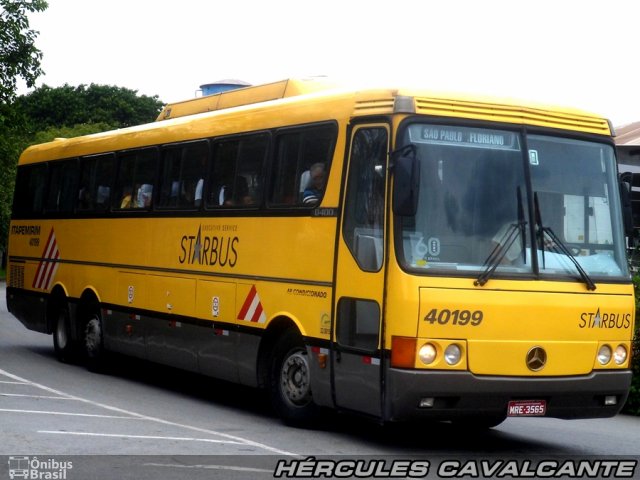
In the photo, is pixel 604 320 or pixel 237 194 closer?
Answer: pixel 604 320

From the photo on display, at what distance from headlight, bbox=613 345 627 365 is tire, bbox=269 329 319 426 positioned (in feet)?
9.60

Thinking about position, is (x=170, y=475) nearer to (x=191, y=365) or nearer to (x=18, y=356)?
(x=191, y=365)

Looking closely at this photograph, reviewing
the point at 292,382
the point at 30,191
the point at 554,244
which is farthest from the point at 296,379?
the point at 30,191

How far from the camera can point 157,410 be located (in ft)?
45.3

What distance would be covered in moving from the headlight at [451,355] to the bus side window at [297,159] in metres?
2.38

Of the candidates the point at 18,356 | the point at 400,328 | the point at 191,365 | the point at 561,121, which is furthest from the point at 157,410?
the point at 18,356

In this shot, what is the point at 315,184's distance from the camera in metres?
12.4

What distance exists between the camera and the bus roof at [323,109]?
11.2m

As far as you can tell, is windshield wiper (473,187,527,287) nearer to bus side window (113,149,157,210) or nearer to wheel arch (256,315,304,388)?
wheel arch (256,315,304,388)

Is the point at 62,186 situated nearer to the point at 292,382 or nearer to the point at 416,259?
the point at 292,382

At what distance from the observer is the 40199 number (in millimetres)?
10578

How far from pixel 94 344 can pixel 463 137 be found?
874cm

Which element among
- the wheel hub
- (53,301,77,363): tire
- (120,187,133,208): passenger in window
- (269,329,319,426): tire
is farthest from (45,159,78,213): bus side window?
the wheel hub

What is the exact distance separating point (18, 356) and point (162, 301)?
595 centimetres
